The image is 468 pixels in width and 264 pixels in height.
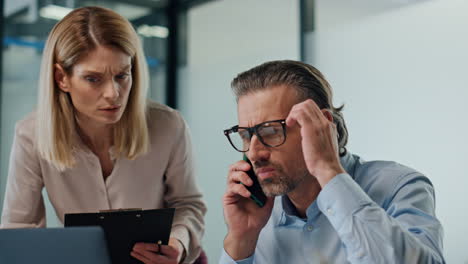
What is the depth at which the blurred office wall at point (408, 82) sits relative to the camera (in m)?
2.88

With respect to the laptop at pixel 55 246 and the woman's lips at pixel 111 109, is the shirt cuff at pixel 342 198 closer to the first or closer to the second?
the laptop at pixel 55 246

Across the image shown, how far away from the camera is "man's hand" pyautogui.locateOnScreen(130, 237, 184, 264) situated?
1.65 m

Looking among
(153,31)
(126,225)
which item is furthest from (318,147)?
(153,31)

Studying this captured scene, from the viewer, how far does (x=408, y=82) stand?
314 cm

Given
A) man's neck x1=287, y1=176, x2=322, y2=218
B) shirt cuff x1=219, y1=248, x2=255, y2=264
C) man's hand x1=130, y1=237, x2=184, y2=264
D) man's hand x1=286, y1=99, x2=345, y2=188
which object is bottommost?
man's hand x1=130, y1=237, x2=184, y2=264

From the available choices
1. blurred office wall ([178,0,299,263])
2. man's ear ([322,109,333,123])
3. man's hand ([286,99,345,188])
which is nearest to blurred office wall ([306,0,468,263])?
blurred office wall ([178,0,299,263])

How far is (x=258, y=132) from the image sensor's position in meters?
1.39

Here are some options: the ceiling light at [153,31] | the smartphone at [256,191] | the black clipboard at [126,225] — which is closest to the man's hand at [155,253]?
the black clipboard at [126,225]

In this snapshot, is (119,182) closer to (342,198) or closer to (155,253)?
(155,253)

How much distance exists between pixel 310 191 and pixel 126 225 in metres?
0.53

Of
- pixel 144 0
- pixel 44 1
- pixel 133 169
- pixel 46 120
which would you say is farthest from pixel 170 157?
pixel 144 0

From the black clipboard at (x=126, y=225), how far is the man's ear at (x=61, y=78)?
62 centimetres

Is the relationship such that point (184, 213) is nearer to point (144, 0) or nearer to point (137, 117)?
point (137, 117)

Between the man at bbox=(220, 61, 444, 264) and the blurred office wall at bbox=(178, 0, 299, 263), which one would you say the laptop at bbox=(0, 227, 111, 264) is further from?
the blurred office wall at bbox=(178, 0, 299, 263)
